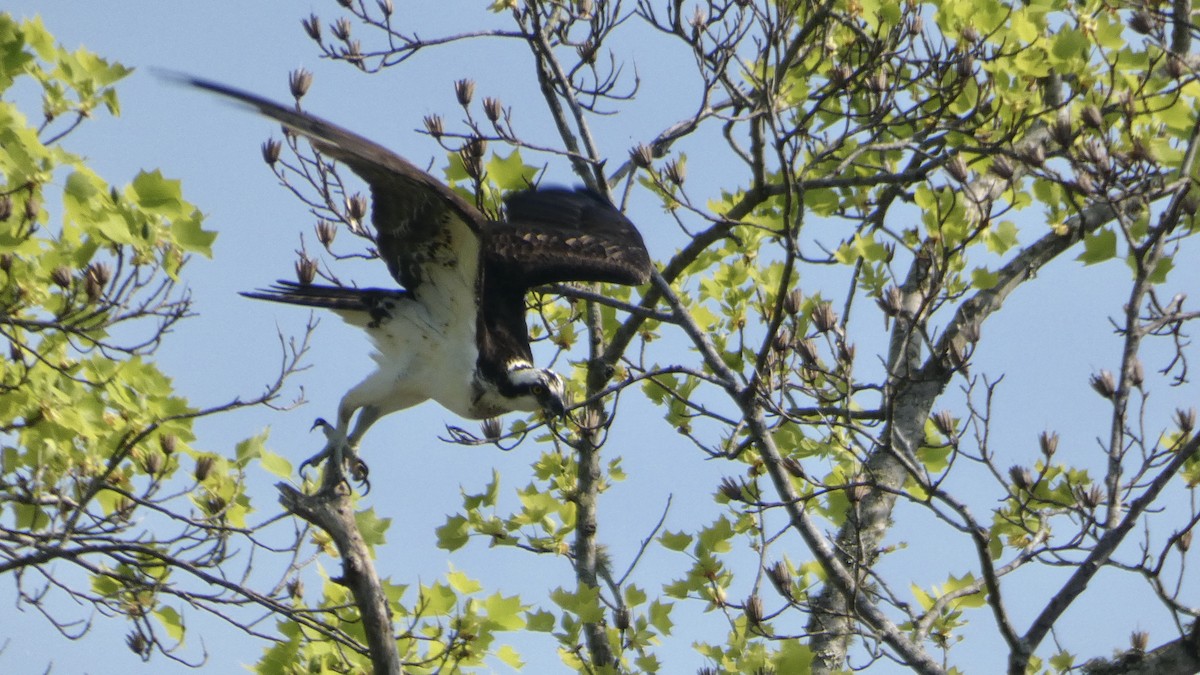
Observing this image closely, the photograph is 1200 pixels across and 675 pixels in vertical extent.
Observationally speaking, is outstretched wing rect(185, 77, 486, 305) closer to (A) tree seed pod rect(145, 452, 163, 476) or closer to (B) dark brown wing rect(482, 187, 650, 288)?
(B) dark brown wing rect(482, 187, 650, 288)

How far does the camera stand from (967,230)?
4637 mm

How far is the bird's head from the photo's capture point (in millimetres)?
5398

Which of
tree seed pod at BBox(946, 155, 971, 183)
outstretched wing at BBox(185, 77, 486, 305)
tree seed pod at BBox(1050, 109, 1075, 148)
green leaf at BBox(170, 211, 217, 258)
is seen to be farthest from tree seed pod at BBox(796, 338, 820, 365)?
green leaf at BBox(170, 211, 217, 258)

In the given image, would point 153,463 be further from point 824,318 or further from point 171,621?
point 824,318

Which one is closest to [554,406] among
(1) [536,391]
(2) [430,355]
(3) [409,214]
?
(1) [536,391]

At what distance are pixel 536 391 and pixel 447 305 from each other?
516 millimetres

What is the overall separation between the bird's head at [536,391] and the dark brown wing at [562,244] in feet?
1.59

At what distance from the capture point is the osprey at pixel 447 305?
522cm

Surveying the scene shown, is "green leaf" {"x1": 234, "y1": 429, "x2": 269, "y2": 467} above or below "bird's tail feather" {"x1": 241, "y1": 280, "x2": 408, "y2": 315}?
below

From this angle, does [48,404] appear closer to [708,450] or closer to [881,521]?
[708,450]

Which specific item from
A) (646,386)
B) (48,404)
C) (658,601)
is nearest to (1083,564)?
(658,601)

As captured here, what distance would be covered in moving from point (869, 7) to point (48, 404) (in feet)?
11.3

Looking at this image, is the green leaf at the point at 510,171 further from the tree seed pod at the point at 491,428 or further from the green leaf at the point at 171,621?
the green leaf at the point at 171,621

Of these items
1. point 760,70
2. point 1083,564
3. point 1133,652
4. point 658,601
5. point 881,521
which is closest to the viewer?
point 1083,564
